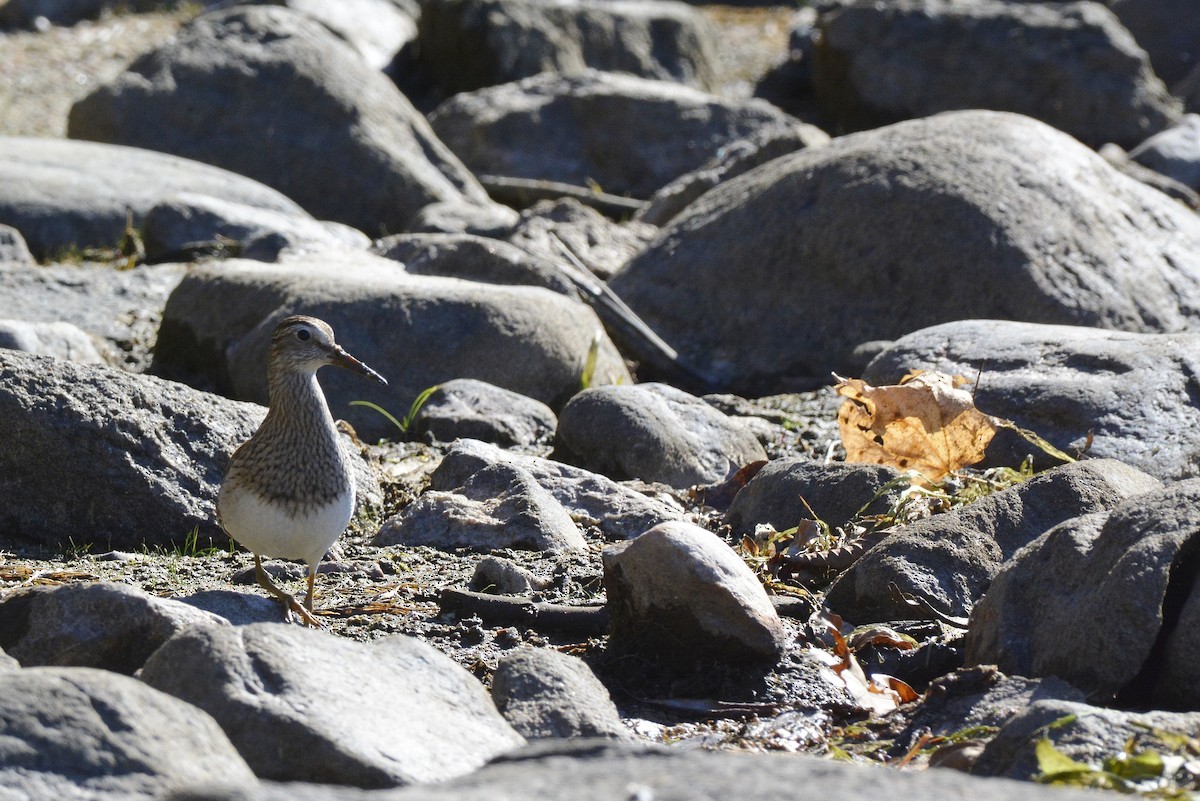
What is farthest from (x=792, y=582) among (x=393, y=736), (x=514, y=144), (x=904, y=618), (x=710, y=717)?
(x=514, y=144)

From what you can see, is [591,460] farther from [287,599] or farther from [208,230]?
[208,230]

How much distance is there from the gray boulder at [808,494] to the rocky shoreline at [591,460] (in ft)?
0.06

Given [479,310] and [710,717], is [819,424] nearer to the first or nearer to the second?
[479,310]

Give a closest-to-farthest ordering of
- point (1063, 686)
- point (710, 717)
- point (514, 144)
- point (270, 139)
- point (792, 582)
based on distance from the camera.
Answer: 1. point (1063, 686)
2. point (710, 717)
3. point (792, 582)
4. point (270, 139)
5. point (514, 144)

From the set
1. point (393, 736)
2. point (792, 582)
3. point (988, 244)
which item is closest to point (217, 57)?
point (988, 244)

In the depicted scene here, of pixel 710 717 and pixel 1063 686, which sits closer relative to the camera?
pixel 1063 686

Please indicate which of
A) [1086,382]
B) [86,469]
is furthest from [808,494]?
[86,469]

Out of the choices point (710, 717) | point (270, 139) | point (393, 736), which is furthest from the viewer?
point (270, 139)

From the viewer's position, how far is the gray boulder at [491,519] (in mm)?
5652

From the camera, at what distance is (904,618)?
196 inches

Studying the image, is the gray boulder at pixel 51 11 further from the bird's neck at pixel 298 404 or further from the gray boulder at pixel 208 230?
the bird's neck at pixel 298 404

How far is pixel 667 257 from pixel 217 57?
18.4ft

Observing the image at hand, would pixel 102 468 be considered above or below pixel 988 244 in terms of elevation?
below

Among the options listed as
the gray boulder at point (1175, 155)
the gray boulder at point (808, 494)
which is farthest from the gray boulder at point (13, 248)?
the gray boulder at point (1175, 155)
